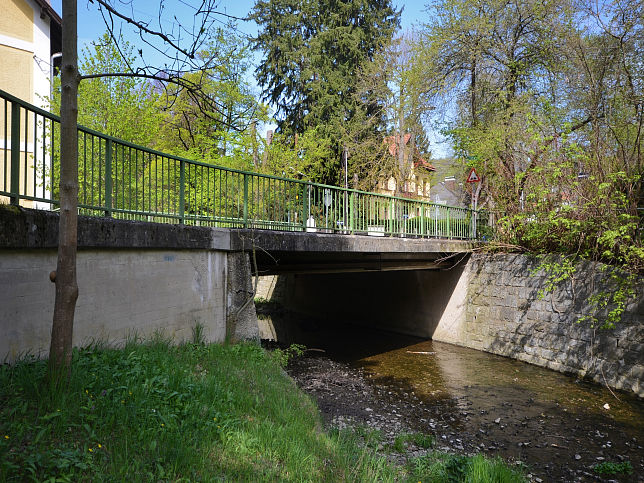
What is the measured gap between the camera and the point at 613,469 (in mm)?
5953

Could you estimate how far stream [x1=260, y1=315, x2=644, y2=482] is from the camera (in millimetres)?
6559

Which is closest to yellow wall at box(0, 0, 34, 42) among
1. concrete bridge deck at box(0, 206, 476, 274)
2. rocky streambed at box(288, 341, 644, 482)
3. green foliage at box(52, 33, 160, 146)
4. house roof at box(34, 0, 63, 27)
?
house roof at box(34, 0, 63, 27)

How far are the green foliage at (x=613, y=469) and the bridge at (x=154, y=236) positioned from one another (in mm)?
5410

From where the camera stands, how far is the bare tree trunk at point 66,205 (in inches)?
140

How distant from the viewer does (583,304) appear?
34.7ft

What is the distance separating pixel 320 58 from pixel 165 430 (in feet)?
83.6

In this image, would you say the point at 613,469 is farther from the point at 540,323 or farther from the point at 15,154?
the point at 15,154

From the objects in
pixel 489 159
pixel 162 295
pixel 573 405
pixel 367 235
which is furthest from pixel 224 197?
pixel 489 159

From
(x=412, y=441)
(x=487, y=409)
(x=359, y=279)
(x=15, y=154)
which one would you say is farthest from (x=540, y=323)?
(x=15, y=154)

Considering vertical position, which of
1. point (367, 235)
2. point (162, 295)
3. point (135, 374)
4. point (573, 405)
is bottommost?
point (573, 405)

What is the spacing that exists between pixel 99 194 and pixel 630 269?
1023cm

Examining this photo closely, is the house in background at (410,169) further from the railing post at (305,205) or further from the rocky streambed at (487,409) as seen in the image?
the railing post at (305,205)

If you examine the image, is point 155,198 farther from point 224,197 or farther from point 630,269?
point 630,269

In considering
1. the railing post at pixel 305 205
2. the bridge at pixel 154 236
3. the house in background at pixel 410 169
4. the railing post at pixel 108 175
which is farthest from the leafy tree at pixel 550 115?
the railing post at pixel 108 175
